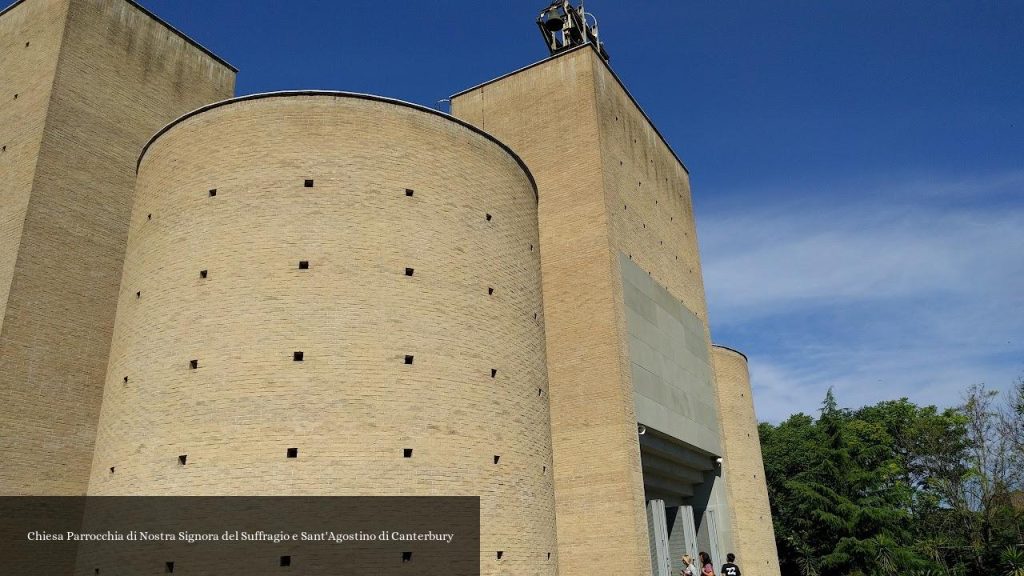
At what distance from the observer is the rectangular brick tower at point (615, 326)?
64.4 feet

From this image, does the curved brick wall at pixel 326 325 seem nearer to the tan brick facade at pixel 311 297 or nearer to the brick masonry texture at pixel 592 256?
the tan brick facade at pixel 311 297

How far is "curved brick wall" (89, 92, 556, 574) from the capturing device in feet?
47.6

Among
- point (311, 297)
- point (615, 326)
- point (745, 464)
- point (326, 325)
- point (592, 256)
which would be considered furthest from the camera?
point (745, 464)

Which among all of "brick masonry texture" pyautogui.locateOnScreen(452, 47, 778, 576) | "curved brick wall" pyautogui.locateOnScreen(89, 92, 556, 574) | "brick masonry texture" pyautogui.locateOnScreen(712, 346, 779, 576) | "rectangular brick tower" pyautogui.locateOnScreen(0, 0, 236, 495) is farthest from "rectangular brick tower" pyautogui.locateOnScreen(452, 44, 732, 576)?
"rectangular brick tower" pyautogui.locateOnScreen(0, 0, 236, 495)

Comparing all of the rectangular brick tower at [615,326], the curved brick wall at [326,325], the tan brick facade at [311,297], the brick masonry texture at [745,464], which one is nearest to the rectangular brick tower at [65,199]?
the tan brick facade at [311,297]

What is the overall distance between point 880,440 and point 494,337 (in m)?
35.7

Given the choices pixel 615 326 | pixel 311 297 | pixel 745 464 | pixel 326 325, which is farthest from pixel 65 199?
pixel 745 464

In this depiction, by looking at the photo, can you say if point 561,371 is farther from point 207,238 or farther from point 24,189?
point 24,189

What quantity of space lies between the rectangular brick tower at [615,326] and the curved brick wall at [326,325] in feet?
6.78

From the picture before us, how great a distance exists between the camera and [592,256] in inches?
860

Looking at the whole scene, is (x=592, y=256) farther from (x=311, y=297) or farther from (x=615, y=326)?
(x=311, y=297)

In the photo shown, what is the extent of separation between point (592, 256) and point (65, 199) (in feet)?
45.0

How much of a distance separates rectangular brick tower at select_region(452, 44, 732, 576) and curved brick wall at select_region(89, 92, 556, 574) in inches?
81.3

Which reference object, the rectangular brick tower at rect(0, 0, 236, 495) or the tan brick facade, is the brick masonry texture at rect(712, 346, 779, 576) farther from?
the rectangular brick tower at rect(0, 0, 236, 495)
